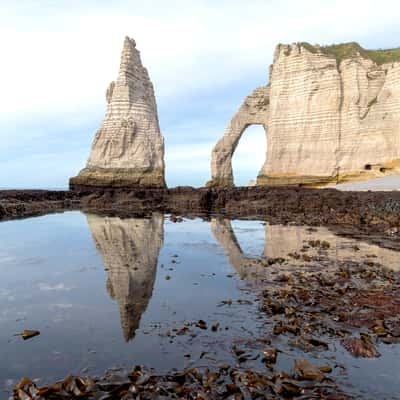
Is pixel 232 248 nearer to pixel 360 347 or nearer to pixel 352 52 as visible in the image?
pixel 360 347

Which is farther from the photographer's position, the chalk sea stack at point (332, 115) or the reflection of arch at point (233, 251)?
the chalk sea stack at point (332, 115)

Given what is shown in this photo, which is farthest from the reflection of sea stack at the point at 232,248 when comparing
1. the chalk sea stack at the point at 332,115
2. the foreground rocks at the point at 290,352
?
the chalk sea stack at the point at 332,115

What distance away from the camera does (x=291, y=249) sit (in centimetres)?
1130

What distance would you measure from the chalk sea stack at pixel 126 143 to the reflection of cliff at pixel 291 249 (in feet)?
85.9

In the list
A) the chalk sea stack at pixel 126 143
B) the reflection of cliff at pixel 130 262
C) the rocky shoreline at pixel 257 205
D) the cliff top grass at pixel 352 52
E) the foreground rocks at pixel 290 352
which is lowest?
the foreground rocks at pixel 290 352

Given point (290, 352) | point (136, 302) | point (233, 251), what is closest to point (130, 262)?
point (136, 302)

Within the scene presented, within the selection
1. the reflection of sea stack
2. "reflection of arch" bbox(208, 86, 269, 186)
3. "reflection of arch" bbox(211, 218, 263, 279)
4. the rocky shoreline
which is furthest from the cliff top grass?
"reflection of arch" bbox(211, 218, 263, 279)

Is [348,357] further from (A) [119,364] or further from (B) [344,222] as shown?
(B) [344,222]

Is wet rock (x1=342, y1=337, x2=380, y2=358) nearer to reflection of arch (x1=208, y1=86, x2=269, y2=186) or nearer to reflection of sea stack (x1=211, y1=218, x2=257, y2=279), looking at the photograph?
reflection of sea stack (x1=211, y1=218, x2=257, y2=279)

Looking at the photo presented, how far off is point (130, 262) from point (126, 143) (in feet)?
107

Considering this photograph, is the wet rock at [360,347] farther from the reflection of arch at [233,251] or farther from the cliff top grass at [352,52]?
the cliff top grass at [352,52]

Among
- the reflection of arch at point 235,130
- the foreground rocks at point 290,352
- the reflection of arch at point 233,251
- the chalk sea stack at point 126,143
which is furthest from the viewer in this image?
the reflection of arch at point 235,130

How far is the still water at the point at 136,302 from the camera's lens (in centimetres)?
428

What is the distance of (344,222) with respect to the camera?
59.5 feet
